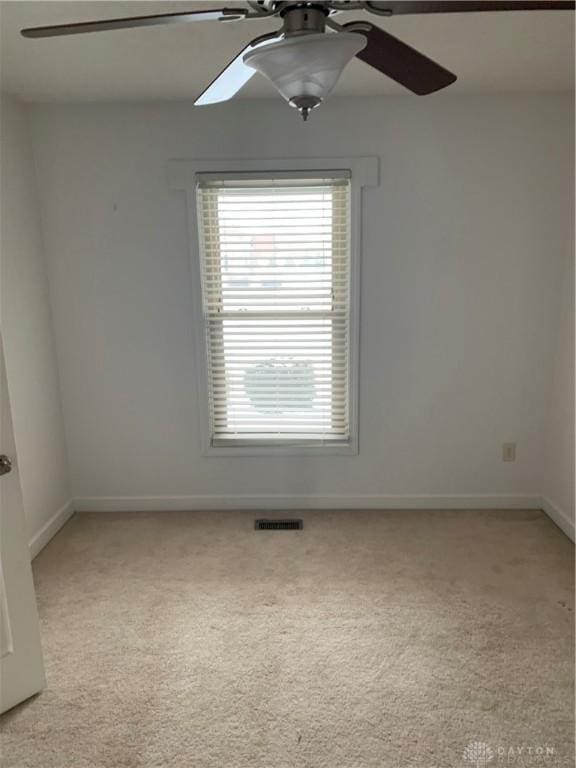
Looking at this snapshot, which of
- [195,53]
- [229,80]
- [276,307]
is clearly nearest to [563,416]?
[276,307]

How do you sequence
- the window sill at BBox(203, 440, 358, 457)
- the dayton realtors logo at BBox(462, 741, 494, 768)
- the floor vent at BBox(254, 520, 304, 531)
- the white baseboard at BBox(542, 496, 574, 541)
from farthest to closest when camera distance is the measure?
1. the window sill at BBox(203, 440, 358, 457)
2. the floor vent at BBox(254, 520, 304, 531)
3. the white baseboard at BBox(542, 496, 574, 541)
4. the dayton realtors logo at BBox(462, 741, 494, 768)

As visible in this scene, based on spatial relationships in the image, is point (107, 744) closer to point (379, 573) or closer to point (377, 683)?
point (377, 683)

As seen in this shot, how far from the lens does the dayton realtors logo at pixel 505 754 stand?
5.39 ft

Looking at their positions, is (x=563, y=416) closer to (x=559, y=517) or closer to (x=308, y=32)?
(x=559, y=517)

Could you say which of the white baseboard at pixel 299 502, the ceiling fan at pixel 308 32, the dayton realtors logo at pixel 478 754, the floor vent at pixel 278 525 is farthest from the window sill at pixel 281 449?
the ceiling fan at pixel 308 32

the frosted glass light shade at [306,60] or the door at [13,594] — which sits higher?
the frosted glass light shade at [306,60]

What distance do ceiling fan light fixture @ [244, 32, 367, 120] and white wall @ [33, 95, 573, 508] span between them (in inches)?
63.5

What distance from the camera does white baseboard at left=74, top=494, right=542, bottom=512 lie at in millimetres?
3260

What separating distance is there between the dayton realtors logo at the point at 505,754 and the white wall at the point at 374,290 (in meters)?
1.65

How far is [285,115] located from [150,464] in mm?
2202

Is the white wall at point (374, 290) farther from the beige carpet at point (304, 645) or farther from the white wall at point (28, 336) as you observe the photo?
the beige carpet at point (304, 645)

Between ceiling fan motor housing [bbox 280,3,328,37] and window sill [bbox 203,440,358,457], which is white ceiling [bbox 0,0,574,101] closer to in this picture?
ceiling fan motor housing [bbox 280,3,328,37]

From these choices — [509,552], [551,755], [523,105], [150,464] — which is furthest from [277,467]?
[523,105]

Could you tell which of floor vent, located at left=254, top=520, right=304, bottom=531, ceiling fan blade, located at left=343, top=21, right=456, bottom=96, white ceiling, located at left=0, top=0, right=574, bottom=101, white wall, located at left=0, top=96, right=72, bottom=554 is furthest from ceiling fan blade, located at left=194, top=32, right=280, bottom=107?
floor vent, located at left=254, top=520, right=304, bottom=531
